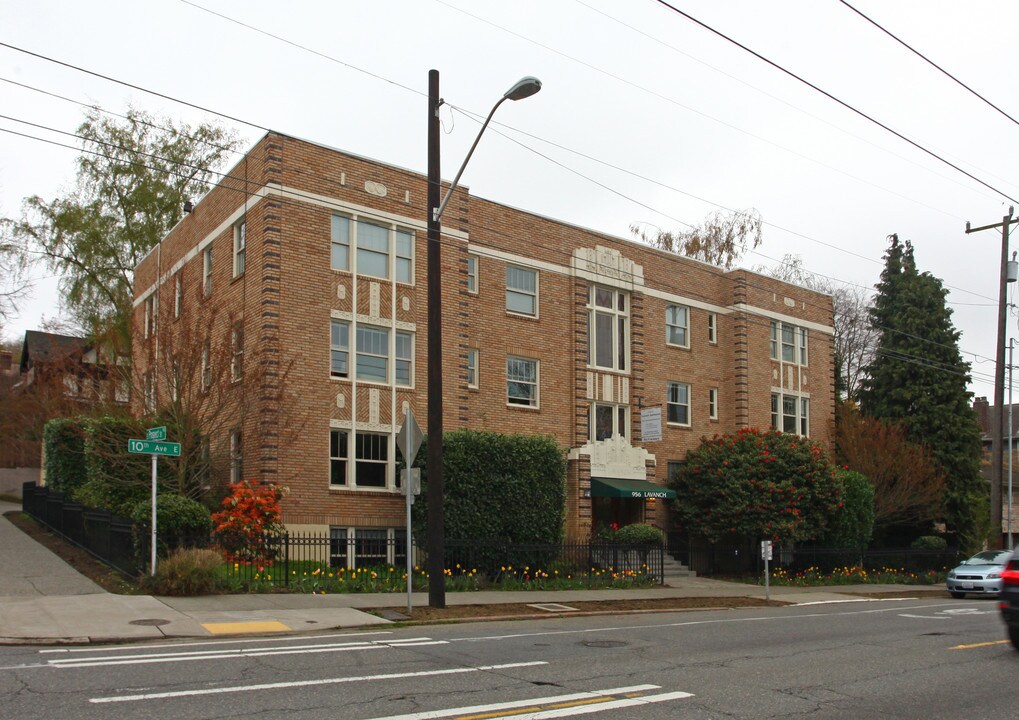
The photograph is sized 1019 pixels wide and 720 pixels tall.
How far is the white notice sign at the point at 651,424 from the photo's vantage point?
101 ft

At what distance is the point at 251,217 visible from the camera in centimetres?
2497

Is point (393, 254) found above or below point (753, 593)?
above

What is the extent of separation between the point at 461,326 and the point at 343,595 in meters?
10.4

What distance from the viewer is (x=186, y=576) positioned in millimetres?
16609

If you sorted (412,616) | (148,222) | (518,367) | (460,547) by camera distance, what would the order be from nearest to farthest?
(412,616)
(460,547)
(518,367)
(148,222)

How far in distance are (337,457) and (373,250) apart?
5.52 meters

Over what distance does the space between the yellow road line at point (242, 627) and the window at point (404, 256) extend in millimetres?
13396

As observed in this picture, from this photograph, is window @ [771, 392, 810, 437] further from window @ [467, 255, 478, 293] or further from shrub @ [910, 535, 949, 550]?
window @ [467, 255, 478, 293]

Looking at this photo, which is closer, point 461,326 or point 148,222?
point 461,326

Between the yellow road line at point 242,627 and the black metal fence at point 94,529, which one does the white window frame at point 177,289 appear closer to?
Answer: the black metal fence at point 94,529

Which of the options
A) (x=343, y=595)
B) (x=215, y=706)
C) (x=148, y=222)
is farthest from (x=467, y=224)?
(x=215, y=706)

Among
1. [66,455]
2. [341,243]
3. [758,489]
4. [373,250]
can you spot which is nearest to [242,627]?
[341,243]

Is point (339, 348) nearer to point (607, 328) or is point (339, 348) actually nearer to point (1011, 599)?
point (607, 328)

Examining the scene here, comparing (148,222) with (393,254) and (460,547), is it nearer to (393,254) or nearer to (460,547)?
(393,254)
